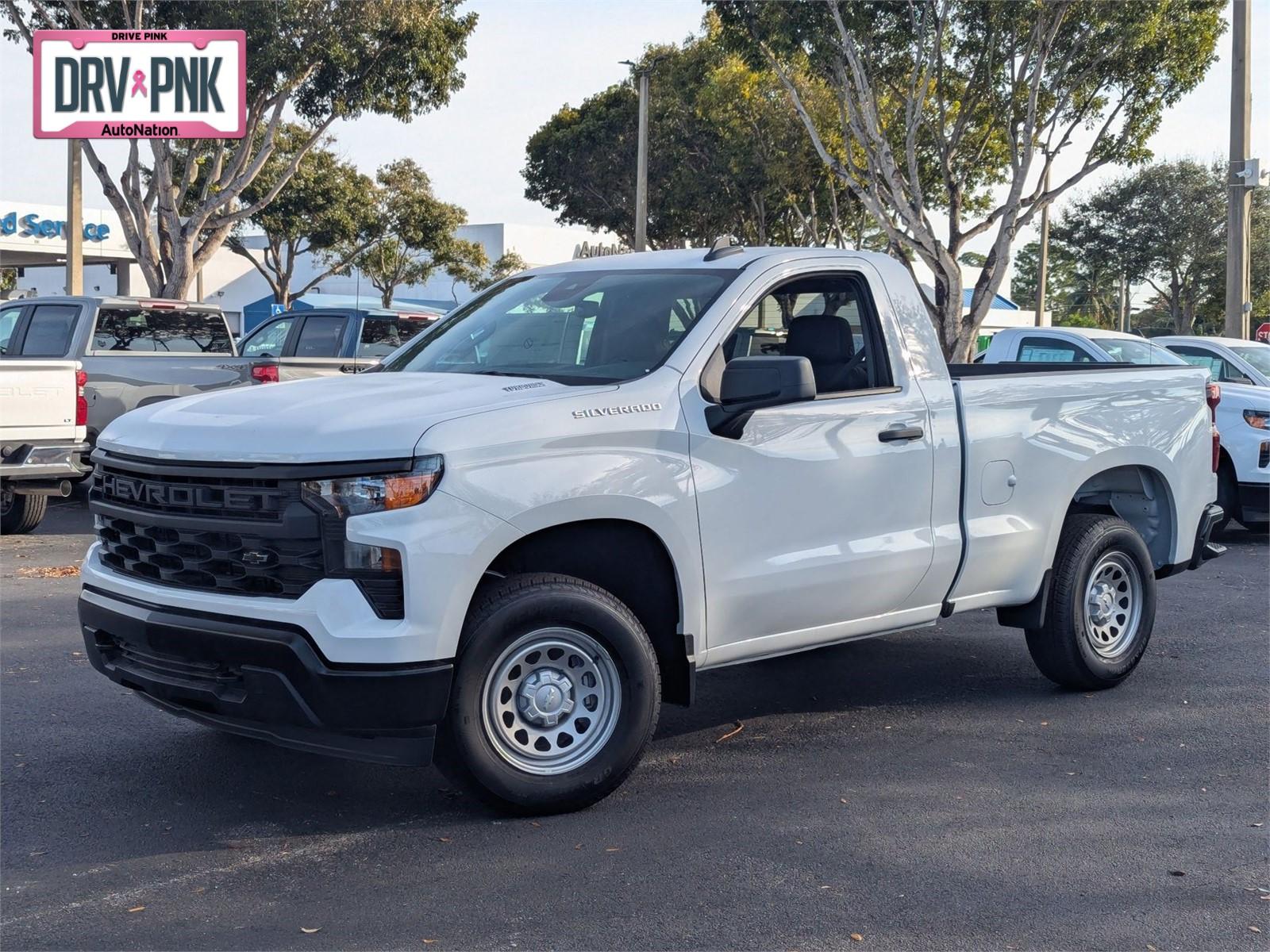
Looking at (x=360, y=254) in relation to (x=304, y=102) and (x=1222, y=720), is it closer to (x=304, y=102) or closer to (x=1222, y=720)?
(x=304, y=102)

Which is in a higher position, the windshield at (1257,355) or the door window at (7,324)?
the door window at (7,324)

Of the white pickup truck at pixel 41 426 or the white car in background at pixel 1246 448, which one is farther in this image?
the white car in background at pixel 1246 448

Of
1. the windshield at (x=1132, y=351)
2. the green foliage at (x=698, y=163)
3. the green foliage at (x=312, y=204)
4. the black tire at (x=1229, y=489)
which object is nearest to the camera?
the black tire at (x=1229, y=489)

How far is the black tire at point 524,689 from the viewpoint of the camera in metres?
4.65

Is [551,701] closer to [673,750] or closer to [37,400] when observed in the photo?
[673,750]

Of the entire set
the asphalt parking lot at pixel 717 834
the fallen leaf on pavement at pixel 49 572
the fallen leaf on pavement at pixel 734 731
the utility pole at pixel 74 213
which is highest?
the utility pole at pixel 74 213

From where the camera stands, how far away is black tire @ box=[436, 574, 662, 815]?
4.65m

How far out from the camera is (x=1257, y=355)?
13.7 m

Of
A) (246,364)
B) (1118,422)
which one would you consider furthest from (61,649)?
(246,364)

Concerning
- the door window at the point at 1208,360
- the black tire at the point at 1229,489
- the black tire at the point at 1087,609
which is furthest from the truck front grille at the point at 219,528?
the door window at the point at 1208,360

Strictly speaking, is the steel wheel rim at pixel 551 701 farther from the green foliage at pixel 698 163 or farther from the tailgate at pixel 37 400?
the green foliage at pixel 698 163

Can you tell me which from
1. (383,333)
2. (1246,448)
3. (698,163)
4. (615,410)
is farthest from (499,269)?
(615,410)

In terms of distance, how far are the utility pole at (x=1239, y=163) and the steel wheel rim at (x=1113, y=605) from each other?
1568 cm

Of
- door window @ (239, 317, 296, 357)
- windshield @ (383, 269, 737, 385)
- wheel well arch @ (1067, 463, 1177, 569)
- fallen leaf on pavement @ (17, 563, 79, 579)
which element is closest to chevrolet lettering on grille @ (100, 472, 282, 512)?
windshield @ (383, 269, 737, 385)
